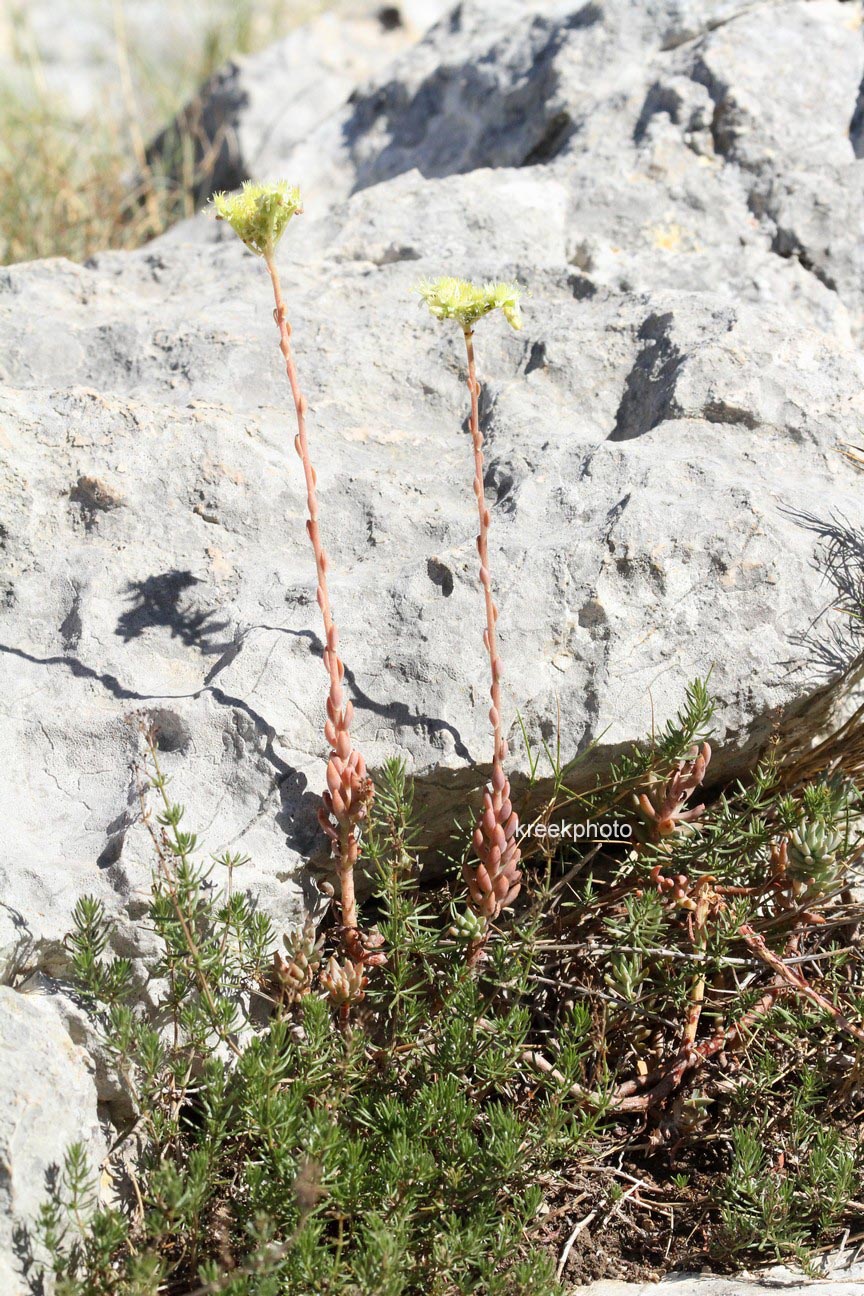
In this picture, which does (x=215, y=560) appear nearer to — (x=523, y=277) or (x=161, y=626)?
(x=161, y=626)

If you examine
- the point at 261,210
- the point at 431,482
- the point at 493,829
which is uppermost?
the point at 261,210

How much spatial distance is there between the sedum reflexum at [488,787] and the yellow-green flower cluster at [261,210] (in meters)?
0.33

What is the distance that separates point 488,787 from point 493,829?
10cm

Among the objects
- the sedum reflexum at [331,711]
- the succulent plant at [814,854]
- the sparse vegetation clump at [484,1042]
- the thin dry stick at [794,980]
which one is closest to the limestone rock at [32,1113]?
the sparse vegetation clump at [484,1042]

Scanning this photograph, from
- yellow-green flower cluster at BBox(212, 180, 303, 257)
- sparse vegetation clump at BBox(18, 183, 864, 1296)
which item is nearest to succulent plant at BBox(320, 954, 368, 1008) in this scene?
sparse vegetation clump at BBox(18, 183, 864, 1296)

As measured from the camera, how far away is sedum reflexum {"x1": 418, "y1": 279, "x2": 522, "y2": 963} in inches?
92.9

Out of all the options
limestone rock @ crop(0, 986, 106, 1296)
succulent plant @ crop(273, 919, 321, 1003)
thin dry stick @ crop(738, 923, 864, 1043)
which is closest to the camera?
limestone rock @ crop(0, 986, 106, 1296)

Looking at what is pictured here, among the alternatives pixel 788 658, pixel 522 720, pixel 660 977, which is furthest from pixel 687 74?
pixel 660 977

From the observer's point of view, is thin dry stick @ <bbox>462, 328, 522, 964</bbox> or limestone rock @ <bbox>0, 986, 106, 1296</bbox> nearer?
limestone rock @ <bbox>0, 986, 106, 1296</bbox>

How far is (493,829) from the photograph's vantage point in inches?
98.4

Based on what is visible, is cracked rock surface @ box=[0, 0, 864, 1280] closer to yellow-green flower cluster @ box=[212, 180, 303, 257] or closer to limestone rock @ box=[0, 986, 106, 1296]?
limestone rock @ box=[0, 986, 106, 1296]

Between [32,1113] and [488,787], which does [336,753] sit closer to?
[488,787]

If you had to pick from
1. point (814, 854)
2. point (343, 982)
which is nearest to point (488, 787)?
point (343, 982)

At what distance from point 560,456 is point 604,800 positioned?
0.98 m
